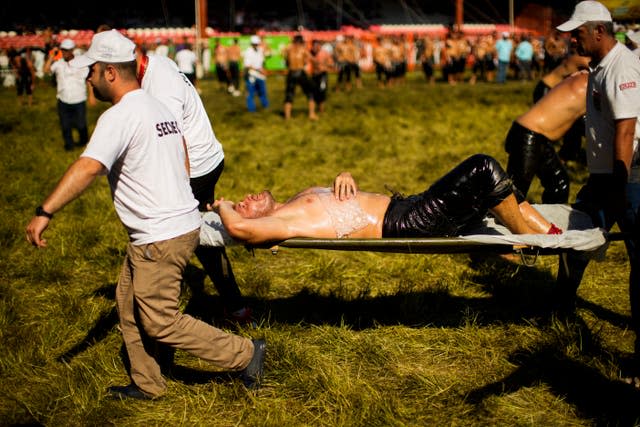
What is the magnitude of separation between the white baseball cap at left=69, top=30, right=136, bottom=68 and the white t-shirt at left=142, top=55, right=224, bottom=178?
28.0 inches

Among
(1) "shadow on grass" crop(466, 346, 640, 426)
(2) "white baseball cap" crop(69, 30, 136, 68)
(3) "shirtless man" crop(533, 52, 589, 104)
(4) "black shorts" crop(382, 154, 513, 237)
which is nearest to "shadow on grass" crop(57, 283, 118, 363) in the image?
(2) "white baseball cap" crop(69, 30, 136, 68)

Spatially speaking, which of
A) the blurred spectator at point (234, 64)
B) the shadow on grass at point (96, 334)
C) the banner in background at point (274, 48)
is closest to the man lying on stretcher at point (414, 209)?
the shadow on grass at point (96, 334)

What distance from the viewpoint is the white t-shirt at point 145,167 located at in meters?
2.75

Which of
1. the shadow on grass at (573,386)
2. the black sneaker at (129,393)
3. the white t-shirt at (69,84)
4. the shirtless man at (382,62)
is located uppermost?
the shirtless man at (382,62)

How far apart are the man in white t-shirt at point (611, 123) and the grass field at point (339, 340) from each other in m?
0.56

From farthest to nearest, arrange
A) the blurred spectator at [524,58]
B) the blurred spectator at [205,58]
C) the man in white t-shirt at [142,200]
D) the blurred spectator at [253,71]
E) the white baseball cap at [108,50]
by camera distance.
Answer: the blurred spectator at [205,58], the blurred spectator at [524,58], the blurred spectator at [253,71], the white baseball cap at [108,50], the man in white t-shirt at [142,200]

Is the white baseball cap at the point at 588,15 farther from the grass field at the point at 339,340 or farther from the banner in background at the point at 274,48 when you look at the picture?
the banner in background at the point at 274,48

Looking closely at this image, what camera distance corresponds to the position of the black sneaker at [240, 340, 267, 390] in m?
3.27

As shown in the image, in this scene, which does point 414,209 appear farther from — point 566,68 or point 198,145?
point 566,68

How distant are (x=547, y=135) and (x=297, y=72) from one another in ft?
30.0

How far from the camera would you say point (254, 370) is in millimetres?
3279

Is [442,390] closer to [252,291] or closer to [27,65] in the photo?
[252,291]

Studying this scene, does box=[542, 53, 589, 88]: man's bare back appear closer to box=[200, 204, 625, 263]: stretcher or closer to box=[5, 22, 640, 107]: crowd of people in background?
box=[200, 204, 625, 263]: stretcher

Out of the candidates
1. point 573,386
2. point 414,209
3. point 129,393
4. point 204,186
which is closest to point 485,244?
point 414,209
